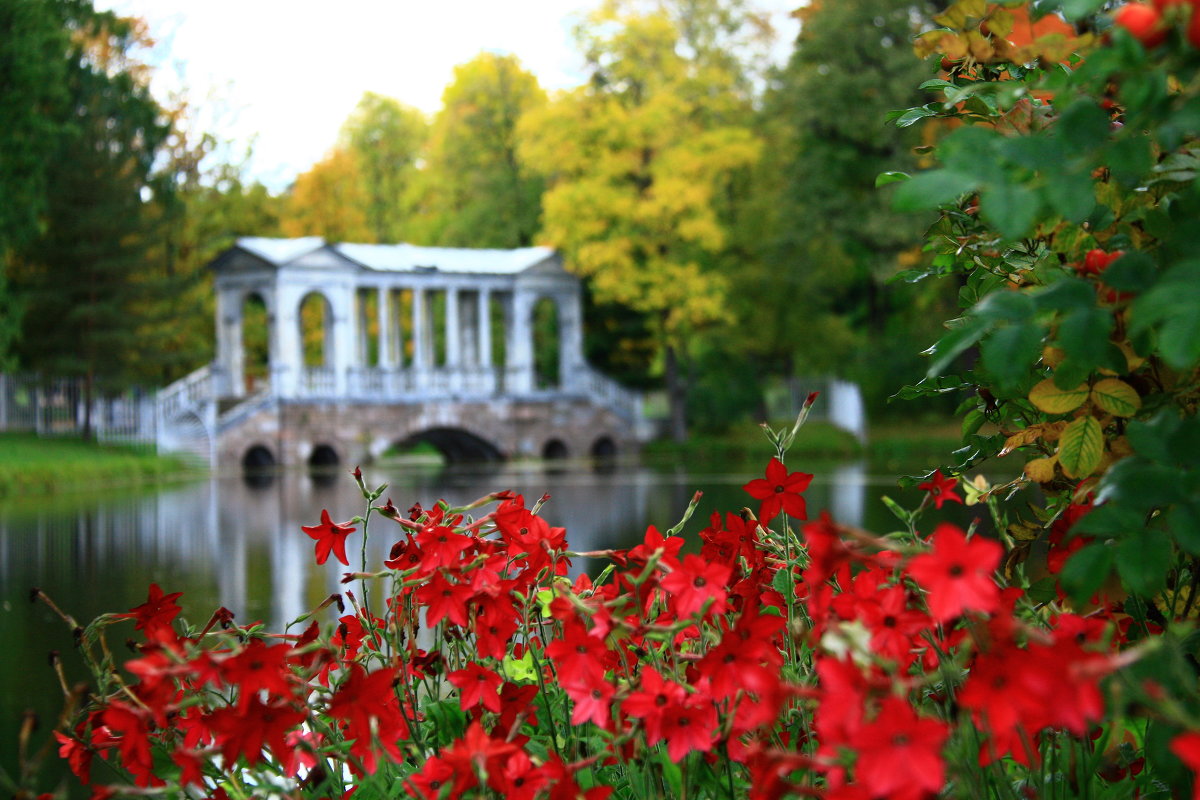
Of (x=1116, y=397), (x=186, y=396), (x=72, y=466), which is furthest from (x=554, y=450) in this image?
(x=1116, y=397)

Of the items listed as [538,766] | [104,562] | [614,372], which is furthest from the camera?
[614,372]

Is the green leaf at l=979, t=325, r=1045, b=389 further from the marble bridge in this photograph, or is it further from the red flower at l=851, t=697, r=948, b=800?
the marble bridge

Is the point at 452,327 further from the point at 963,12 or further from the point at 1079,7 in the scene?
the point at 1079,7

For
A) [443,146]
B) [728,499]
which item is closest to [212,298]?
[443,146]

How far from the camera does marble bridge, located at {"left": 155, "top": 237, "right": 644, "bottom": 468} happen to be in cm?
3180

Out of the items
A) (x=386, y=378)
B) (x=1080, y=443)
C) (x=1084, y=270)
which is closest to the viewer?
(x=1084, y=270)

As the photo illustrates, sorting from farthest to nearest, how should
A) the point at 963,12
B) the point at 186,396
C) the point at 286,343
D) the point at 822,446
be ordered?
the point at 286,343, the point at 186,396, the point at 822,446, the point at 963,12

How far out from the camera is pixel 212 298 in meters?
39.5

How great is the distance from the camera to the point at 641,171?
1312 inches

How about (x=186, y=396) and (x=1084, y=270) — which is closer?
(x=1084, y=270)

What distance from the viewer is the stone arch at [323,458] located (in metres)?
33.4

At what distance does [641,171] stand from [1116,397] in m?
32.0

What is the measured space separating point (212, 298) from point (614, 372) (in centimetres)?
1190

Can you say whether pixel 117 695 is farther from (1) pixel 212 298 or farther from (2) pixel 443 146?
(2) pixel 443 146
